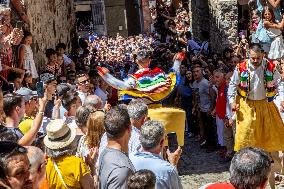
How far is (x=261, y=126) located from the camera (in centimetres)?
764

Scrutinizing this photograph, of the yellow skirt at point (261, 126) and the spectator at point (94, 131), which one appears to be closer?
the spectator at point (94, 131)

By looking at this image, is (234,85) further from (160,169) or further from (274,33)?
(274,33)

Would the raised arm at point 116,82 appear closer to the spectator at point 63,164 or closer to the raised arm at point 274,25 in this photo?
the spectator at point 63,164

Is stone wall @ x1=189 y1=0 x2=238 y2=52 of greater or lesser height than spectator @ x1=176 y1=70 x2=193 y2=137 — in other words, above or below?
above

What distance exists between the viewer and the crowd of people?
13.0ft

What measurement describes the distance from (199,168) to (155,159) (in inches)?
178

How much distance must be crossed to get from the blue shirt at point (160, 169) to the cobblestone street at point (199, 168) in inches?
140

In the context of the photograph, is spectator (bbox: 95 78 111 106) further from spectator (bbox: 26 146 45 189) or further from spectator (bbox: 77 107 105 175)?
spectator (bbox: 26 146 45 189)

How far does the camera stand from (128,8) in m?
39.7

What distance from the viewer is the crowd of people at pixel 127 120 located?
3955 millimetres

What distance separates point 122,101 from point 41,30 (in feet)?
17.0

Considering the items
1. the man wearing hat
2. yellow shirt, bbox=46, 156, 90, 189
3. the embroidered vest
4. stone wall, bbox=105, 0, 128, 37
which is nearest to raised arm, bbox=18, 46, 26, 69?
the man wearing hat

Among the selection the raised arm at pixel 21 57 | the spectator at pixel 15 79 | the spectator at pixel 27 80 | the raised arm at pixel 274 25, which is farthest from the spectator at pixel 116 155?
the raised arm at pixel 274 25

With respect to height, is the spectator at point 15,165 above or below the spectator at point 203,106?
above
